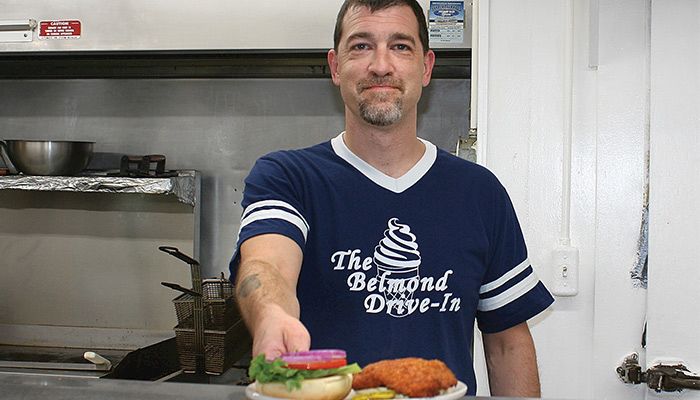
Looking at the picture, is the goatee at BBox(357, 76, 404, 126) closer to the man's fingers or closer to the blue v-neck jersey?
the blue v-neck jersey

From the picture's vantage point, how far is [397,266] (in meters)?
1.65

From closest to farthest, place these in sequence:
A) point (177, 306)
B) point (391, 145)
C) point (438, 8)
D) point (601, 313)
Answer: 1. point (391, 145)
2. point (601, 313)
3. point (438, 8)
4. point (177, 306)

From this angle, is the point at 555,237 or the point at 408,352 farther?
the point at 555,237

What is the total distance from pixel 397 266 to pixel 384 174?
0.66 feet

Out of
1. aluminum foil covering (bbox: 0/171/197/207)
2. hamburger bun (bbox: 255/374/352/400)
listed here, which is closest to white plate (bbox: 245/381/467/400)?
hamburger bun (bbox: 255/374/352/400)

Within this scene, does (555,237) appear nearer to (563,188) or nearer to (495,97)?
(563,188)

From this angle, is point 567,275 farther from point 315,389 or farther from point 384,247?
point 315,389

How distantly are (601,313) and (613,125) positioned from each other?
0.51 meters

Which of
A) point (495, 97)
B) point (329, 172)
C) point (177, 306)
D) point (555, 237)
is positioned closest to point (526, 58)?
point (495, 97)

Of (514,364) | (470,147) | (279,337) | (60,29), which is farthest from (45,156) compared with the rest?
(279,337)

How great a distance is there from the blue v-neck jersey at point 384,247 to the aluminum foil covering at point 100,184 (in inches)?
58.1

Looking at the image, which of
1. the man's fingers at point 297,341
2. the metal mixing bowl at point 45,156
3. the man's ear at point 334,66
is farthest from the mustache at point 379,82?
the metal mixing bowl at point 45,156

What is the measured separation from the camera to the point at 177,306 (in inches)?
121

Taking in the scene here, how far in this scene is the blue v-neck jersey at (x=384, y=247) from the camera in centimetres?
162
